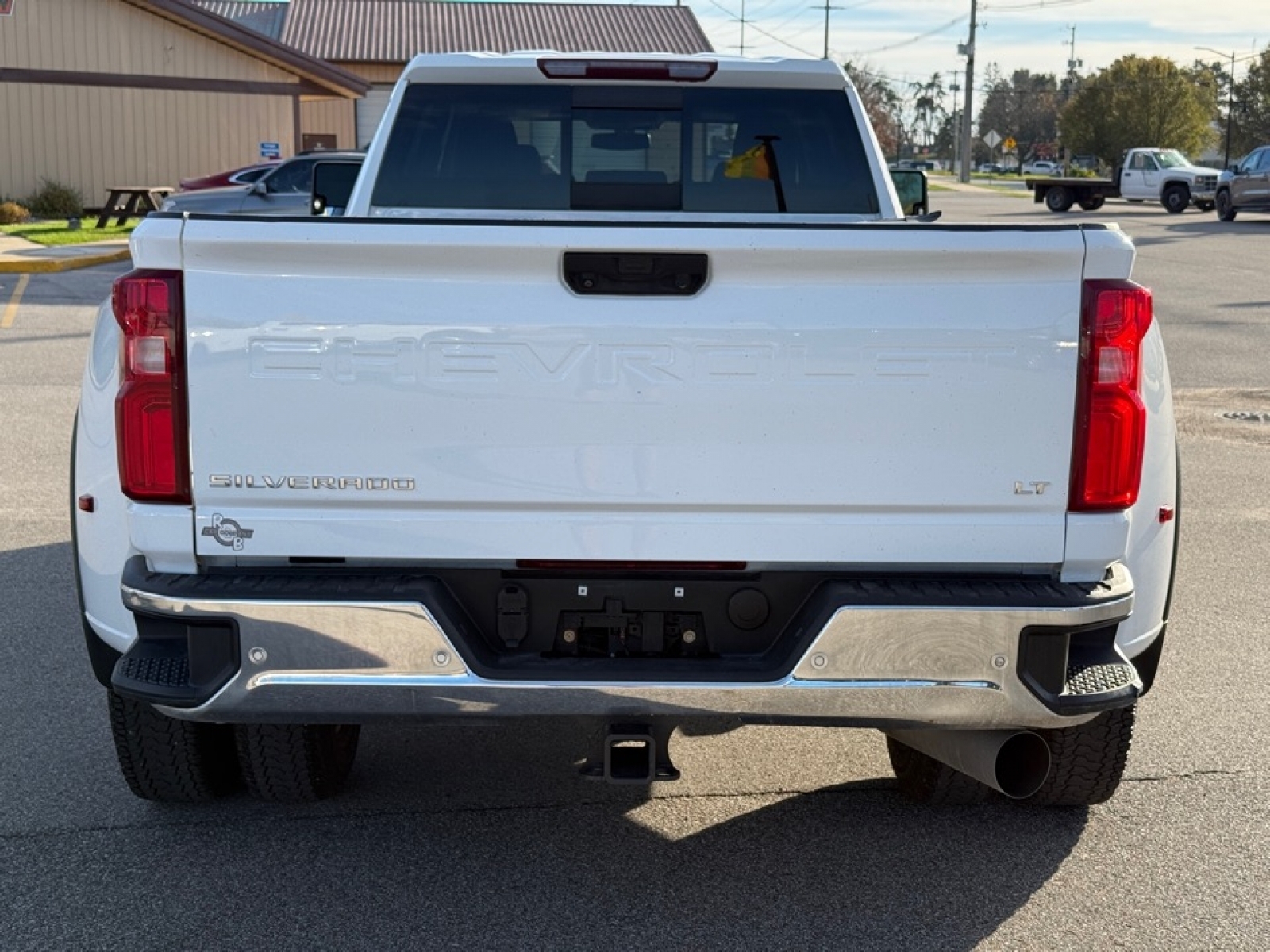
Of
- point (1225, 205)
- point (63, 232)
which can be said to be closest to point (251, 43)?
point (63, 232)

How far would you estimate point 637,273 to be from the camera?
11.3 ft

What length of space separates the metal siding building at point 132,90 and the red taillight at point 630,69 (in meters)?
28.5

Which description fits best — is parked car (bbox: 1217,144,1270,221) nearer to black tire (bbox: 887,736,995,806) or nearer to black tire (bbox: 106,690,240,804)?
black tire (bbox: 887,736,995,806)

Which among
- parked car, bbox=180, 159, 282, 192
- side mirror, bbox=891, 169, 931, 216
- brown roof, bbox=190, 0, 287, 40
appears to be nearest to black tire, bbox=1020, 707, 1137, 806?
side mirror, bbox=891, 169, 931, 216

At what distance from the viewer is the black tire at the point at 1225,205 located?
3956 centimetres

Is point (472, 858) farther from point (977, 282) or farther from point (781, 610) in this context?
point (977, 282)

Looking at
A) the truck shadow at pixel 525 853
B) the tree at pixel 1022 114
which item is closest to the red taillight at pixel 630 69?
the truck shadow at pixel 525 853

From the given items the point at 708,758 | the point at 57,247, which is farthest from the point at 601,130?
the point at 57,247

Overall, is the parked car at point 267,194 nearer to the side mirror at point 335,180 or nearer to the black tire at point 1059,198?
the side mirror at point 335,180

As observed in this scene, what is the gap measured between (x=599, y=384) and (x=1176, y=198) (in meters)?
46.1

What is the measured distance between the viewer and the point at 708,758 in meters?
4.92

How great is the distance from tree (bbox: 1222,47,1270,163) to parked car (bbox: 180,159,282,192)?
67658 millimetres

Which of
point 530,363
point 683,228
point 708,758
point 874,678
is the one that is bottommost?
point 708,758

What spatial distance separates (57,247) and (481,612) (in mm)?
22200
